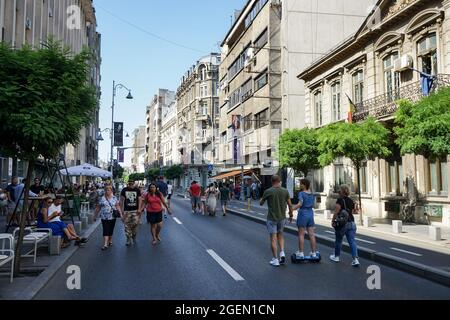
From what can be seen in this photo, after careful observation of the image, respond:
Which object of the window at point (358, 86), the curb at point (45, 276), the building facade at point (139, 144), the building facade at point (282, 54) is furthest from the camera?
the building facade at point (139, 144)

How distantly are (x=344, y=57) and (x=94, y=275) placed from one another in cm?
2245

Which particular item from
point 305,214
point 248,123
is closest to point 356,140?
point 305,214

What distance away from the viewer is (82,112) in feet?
28.0

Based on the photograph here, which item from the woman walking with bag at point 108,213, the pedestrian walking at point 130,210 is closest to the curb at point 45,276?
the woman walking with bag at point 108,213

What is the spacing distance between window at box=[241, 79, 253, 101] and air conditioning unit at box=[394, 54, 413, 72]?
23.4 meters

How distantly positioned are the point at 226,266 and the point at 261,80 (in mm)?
32847

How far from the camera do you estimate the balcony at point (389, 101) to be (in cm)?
1803

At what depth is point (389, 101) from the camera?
20.9 metres

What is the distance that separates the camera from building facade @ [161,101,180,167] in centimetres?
9344

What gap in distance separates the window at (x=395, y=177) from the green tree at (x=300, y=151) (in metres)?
3.98

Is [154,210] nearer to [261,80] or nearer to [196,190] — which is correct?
[196,190]

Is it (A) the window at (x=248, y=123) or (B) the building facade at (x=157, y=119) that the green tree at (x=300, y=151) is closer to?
(A) the window at (x=248, y=123)

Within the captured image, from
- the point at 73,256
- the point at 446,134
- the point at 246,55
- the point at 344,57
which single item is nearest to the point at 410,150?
the point at 446,134
